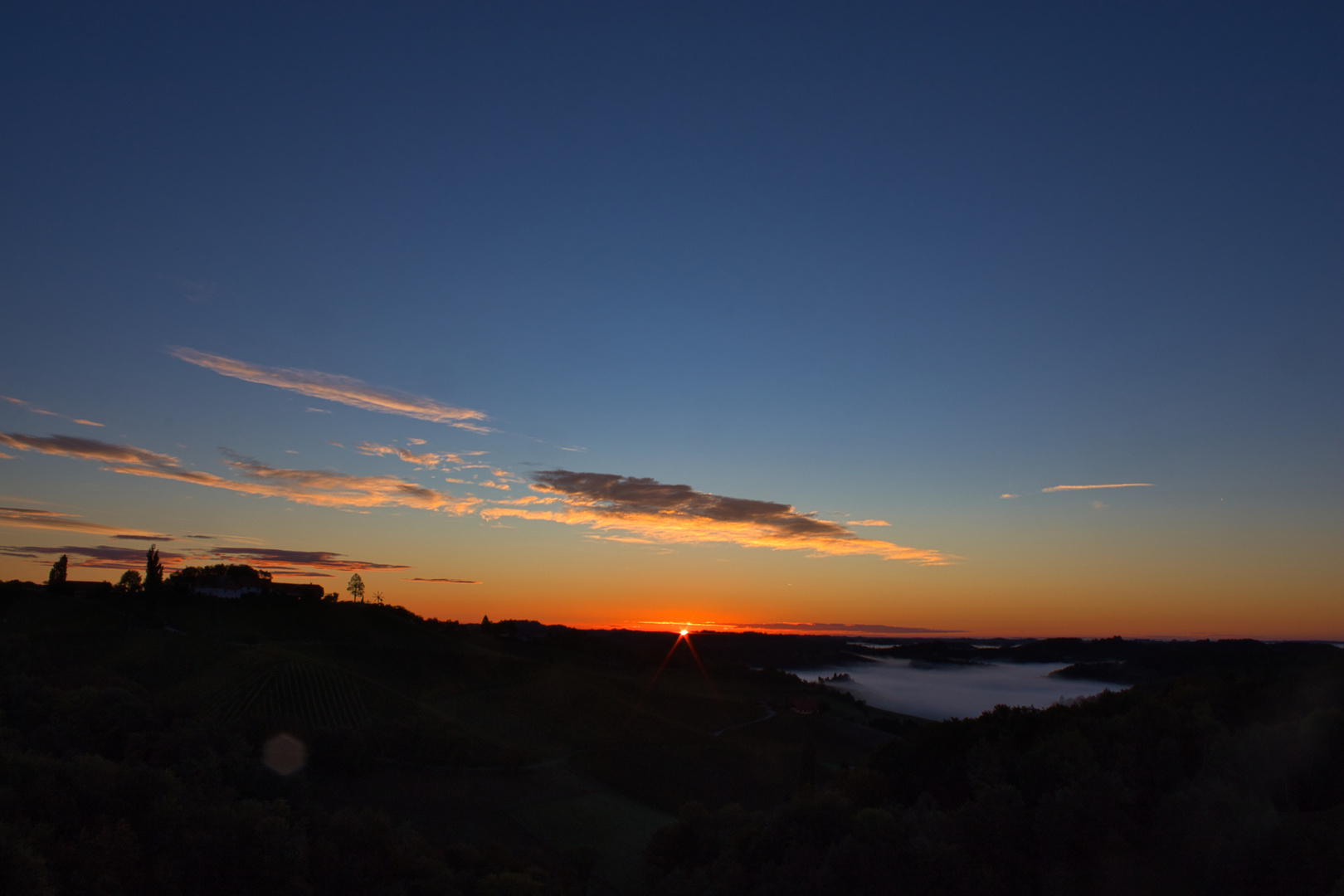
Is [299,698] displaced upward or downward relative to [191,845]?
downward

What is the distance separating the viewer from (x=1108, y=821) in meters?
25.0

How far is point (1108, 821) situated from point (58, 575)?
173m

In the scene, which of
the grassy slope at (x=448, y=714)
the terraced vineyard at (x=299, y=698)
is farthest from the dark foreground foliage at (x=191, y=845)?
the terraced vineyard at (x=299, y=698)

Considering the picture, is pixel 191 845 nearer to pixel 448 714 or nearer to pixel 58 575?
pixel 448 714

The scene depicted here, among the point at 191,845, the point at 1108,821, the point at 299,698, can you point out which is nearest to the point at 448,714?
the point at 299,698

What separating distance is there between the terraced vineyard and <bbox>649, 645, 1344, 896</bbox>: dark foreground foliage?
49.3 m

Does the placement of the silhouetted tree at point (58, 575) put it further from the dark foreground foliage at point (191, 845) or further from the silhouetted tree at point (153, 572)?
the dark foreground foliage at point (191, 845)

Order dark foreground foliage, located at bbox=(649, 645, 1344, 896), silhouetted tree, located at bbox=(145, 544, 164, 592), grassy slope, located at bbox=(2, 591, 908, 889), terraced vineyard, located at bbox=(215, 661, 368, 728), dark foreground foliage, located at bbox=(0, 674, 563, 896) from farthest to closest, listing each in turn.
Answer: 1. silhouetted tree, located at bbox=(145, 544, 164, 592)
2. terraced vineyard, located at bbox=(215, 661, 368, 728)
3. grassy slope, located at bbox=(2, 591, 908, 889)
4. dark foreground foliage, located at bbox=(0, 674, 563, 896)
5. dark foreground foliage, located at bbox=(649, 645, 1344, 896)

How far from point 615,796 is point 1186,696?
151 feet

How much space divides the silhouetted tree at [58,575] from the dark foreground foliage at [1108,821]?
149m

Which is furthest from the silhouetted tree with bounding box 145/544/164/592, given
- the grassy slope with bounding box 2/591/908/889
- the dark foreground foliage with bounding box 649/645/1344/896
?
the dark foreground foliage with bounding box 649/645/1344/896

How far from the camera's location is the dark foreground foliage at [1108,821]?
2158 centimetres

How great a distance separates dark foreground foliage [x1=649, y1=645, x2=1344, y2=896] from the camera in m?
21.6

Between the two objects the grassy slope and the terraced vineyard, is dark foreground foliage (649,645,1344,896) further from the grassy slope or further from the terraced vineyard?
the terraced vineyard
